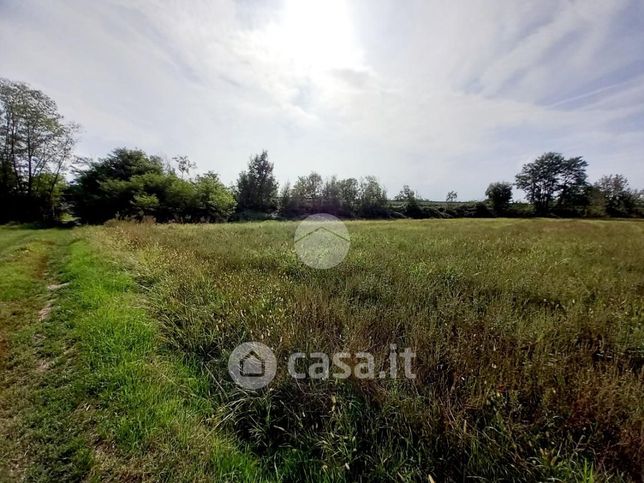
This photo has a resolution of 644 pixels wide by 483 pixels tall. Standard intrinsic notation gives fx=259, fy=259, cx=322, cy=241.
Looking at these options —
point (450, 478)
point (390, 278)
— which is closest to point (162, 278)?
point (390, 278)

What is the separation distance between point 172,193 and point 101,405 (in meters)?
36.8

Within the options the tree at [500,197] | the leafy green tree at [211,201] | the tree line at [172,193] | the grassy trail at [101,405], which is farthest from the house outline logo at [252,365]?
the tree at [500,197]

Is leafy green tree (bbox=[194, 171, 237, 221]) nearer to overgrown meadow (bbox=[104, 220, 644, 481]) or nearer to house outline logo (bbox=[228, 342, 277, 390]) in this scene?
overgrown meadow (bbox=[104, 220, 644, 481])

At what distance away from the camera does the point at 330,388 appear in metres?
2.76

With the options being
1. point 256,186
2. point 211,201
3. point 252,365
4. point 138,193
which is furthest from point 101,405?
point 256,186

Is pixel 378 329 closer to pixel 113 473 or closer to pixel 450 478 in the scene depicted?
pixel 450 478

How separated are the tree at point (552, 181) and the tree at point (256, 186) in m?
65.7

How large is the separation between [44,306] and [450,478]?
7695 millimetres

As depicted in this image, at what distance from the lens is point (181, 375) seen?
324 cm

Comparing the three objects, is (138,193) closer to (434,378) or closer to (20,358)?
(20,358)

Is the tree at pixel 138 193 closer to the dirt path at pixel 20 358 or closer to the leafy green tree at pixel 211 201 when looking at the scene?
the leafy green tree at pixel 211 201

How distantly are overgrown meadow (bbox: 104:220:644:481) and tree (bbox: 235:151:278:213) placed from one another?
50.7 m

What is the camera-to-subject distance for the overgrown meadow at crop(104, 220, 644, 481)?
1.99m

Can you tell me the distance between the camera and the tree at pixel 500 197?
65625mm
